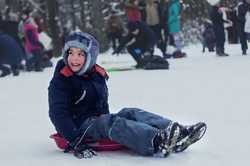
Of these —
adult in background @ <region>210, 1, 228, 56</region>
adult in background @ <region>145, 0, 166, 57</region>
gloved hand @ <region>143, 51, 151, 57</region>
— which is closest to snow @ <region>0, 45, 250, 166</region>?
gloved hand @ <region>143, 51, 151, 57</region>

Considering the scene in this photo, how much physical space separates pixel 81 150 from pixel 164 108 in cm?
290

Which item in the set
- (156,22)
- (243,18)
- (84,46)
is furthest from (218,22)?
(84,46)

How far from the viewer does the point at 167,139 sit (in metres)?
4.64

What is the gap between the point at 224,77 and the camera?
35.8ft

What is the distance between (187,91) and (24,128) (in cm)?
325

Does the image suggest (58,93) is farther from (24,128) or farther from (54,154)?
(24,128)

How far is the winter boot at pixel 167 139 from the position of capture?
182 inches

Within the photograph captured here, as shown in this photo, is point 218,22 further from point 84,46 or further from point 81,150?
point 81,150

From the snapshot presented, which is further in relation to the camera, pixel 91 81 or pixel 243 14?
pixel 243 14

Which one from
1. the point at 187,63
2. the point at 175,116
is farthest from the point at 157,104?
the point at 187,63

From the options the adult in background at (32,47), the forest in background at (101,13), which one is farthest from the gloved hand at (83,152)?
the forest in background at (101,13)

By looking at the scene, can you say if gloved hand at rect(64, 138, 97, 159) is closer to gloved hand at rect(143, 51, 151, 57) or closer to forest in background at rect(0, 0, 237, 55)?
gloved hand at rect(143, 51, 151, 57)

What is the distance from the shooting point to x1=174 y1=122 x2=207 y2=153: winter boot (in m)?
4.73

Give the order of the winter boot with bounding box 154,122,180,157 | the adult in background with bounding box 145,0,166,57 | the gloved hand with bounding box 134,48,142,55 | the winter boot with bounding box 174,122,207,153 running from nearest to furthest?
the winter boot with bounding box 154,122,180,157 → the winter boot with bounding box 174,122,207,153 → the gloved hand with bounding box 134,48,142,55 → the adult in background with bounding box 145,0,166,57
